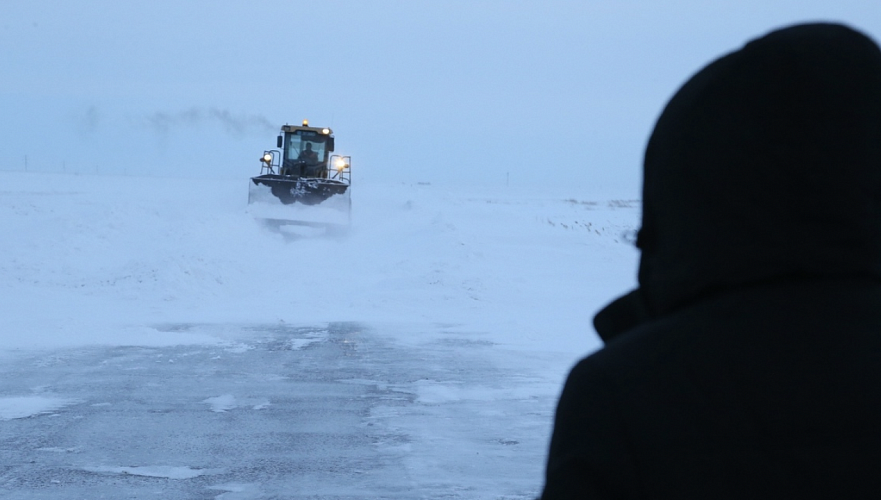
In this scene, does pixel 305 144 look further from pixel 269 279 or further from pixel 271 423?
pixel 271 423

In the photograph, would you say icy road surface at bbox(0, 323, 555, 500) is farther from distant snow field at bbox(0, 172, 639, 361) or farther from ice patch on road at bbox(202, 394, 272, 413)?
distant snow field at bbox(0, 172, 639, 361)

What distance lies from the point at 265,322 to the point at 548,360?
4339 millimetres

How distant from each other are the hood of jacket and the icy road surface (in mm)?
3820

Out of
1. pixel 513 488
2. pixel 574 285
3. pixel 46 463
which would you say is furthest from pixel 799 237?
pixel 574 285

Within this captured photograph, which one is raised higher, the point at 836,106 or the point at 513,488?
the point at 836,106

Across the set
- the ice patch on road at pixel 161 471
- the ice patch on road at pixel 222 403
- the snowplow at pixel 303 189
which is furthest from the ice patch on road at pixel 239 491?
the snowplow at pixel 303 189

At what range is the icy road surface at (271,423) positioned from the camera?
498cm

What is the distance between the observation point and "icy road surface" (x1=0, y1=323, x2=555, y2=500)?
4980 millimetres

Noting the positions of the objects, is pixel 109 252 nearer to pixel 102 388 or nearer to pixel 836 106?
pixel 102 388

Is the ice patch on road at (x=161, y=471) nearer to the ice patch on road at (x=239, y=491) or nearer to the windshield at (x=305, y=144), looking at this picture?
the ice patch on road at (x=239, y=491)

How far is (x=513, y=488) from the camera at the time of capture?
16.3 ft

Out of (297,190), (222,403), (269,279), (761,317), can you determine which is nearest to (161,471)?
(222,403)

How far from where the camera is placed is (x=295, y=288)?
14.6 m

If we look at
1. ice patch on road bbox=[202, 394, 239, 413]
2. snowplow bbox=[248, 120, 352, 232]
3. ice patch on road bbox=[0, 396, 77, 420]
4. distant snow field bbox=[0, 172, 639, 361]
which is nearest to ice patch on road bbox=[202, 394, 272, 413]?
ice patch on road bbox=[202, 394, 239, 413]
